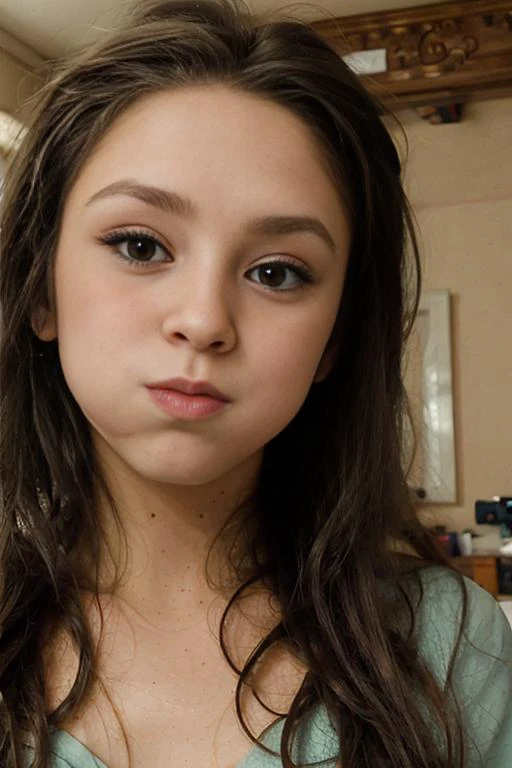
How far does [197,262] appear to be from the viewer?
0.69 metres

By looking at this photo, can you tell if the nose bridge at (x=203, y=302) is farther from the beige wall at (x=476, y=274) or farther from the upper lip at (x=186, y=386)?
the beige wall at (x=476, y=274)

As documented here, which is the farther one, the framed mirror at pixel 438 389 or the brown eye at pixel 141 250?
the framed mirror at pixel 438 389

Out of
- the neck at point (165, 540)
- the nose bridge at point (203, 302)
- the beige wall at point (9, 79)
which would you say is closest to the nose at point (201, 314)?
the nose bridge at point (203, 302)

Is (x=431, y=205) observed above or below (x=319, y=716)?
above

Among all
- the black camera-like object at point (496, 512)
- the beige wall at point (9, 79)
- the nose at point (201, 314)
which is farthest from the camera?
the black camera-like object at point (496, 512)

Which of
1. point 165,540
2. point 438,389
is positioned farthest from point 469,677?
point 438,389

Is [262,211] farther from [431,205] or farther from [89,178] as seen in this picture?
[431,205]

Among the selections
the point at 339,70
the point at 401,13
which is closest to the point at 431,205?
the point at 401,13

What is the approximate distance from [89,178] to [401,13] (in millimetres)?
3044

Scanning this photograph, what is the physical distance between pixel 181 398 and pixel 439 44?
3.14 m

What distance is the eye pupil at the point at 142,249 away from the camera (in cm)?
70

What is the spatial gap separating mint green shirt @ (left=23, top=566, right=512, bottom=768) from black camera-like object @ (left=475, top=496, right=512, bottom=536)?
9.85 ft

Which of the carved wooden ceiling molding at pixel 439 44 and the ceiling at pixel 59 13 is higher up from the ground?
the ceiling at pixel 59 13

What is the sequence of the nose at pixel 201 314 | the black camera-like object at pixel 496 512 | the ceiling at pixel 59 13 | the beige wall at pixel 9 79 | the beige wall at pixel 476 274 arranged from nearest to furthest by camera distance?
the nose at pixel 201 314 → the ceiling at pixel 59 13 → the beige wall at pixel 9 79 → the black camera-like object at pixel 496 512 → the beige wall at pixel 476 274
